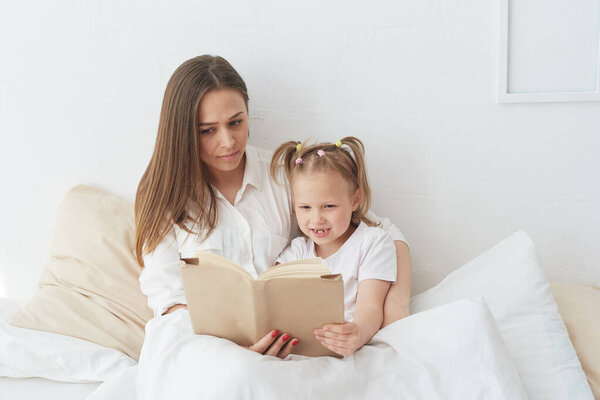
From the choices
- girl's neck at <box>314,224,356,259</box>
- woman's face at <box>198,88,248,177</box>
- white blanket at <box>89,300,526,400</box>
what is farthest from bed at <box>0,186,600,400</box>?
woman's face at <box>198,88,248,177</box>

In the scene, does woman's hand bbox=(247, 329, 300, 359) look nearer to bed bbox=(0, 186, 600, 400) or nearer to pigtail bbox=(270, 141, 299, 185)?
bed bbox=(0, 186, 600, 400)

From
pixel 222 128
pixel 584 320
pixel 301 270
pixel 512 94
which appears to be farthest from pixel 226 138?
pixel 584 320

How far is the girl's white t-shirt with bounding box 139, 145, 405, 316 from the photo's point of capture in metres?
1.63

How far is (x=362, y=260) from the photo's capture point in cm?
159

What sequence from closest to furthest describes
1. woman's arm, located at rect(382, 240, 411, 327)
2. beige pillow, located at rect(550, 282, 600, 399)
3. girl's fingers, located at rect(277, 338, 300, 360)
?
girl's fingers, located at rect(277, 338, 300, 360)
beige pillow, located at rect(550, 282, 600, 399)
woman's arm, located at rect(382, 240, 411, 327)

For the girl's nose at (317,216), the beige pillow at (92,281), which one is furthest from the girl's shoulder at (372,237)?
the beige pillow at (92,281)

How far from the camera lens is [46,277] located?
1.81m

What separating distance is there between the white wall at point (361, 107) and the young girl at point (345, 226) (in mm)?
226

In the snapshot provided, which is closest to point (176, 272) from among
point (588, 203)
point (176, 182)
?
point (176, 182)

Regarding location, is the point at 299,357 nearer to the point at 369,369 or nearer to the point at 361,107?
the point at 369,369

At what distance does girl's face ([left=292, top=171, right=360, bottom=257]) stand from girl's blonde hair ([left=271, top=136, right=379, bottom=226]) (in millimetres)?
20

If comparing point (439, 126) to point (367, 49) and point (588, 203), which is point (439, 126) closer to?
point (367, 49)

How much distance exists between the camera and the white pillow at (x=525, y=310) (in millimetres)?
1349

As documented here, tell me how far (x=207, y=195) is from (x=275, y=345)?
21.5 inches
